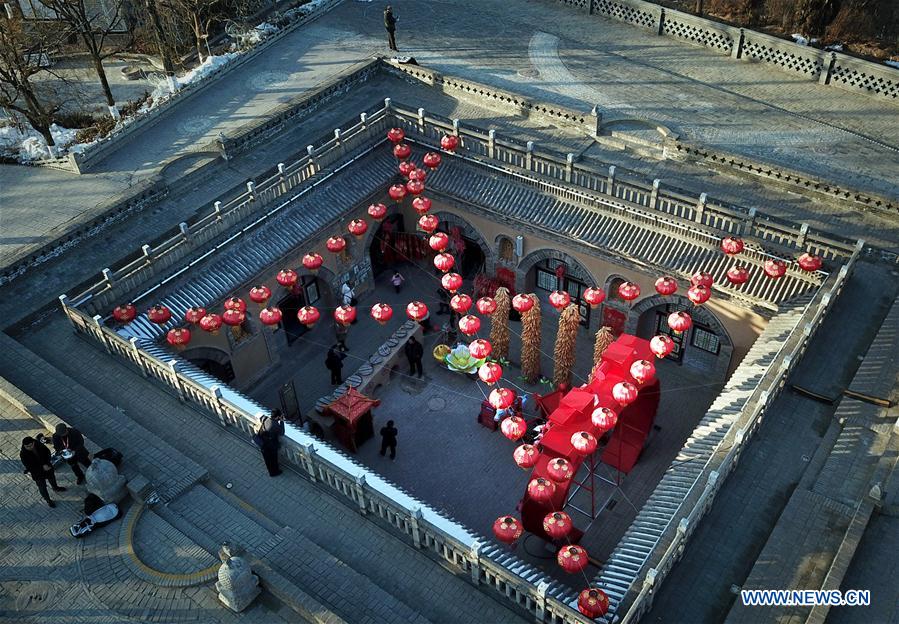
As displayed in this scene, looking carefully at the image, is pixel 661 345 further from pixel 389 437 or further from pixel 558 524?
pixel 389 437

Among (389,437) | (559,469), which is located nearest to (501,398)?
(559,469)

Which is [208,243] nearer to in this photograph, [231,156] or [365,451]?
[231,156]

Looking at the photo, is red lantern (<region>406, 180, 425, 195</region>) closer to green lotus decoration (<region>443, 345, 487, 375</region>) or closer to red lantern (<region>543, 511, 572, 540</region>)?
green lotus decoration (<region>443, 345, 487, 375</region>)

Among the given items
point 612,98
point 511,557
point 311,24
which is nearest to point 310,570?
point 511,557

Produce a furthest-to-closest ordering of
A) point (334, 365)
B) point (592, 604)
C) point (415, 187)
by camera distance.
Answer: point (415, 187) → point (334, 365) → point (592, 604)

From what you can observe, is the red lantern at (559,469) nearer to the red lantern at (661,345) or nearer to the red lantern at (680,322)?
the red lantern at (661,345)

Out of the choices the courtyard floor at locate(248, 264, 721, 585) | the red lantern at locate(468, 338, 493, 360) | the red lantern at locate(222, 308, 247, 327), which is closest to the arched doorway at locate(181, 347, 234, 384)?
the courtyard floor at locate(248, 264, 721, 585)

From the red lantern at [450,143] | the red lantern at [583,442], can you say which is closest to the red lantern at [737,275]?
the red lantern at [583,442]
